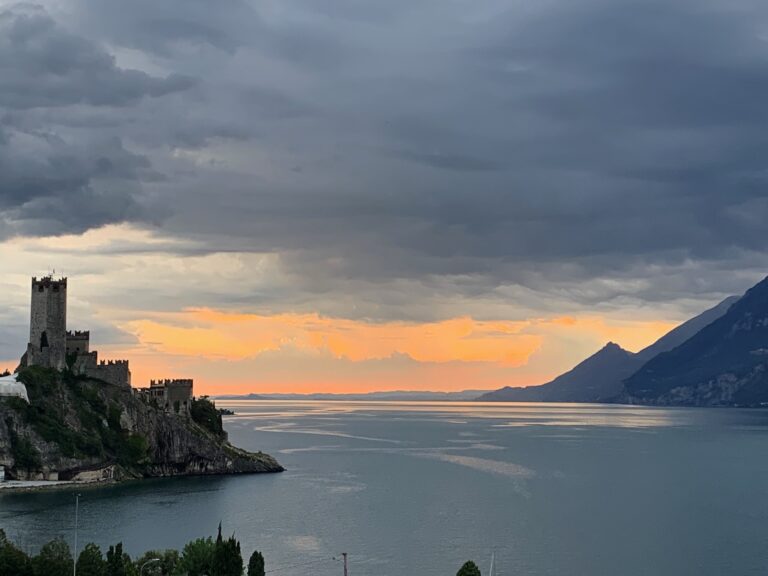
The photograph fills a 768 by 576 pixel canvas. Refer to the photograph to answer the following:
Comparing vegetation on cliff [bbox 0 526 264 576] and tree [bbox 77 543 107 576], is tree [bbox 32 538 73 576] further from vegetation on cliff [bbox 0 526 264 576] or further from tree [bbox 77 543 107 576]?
tree [bbox 77 543 107 576]

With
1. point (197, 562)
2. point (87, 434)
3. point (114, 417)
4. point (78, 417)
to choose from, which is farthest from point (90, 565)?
point (114, 417)

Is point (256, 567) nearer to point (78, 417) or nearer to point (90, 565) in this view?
point (90, 565)

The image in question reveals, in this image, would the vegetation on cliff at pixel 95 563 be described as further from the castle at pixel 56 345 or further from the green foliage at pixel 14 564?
the castle at pixel 56 345

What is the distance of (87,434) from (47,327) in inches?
1068

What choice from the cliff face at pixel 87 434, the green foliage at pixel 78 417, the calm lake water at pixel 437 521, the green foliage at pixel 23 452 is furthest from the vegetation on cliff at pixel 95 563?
the green foliage at pixel 78 417

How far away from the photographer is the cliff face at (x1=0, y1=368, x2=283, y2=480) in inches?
6796

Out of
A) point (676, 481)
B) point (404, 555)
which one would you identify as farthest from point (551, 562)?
point (676, 481)

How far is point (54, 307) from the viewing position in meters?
198

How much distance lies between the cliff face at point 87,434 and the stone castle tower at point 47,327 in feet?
16.5

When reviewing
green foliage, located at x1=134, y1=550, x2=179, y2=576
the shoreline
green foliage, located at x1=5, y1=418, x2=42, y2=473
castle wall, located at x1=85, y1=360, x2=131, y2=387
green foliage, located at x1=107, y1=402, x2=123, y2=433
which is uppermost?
castle wall, located at x1=85, y1=360, x2=131, y2=387

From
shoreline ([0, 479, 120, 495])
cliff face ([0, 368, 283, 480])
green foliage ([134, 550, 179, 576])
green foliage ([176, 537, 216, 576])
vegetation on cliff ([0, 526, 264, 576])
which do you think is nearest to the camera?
vegetation on cliff ([0, 526, 264, 576])

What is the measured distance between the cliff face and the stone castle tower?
5.02 meters

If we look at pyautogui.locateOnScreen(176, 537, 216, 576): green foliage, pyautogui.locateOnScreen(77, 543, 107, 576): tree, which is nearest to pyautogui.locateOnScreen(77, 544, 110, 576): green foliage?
pyautogui.locateOnScreen(77, 543, 107, 576): tree

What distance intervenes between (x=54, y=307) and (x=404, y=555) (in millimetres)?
110642
